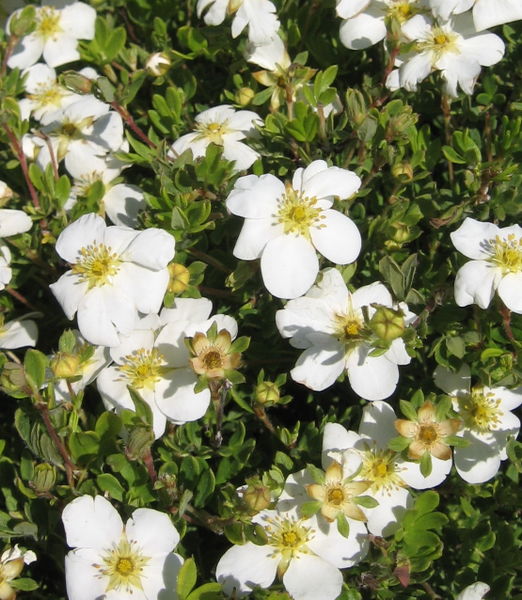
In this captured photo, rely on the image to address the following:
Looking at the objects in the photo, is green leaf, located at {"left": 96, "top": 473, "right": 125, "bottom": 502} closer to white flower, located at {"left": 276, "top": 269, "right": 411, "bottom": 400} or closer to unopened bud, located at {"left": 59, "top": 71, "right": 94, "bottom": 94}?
white flower, located at {"left": 276, "top": 269, "right": 411, "bottom": 400}

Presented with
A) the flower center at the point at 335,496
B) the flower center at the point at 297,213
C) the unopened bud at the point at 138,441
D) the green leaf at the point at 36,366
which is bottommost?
the flower center at the point at 335,496

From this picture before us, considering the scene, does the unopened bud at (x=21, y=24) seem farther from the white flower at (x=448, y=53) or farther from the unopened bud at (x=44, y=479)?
the unopened bud at (x=44, y=479)

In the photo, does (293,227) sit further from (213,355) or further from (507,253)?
(507,253)

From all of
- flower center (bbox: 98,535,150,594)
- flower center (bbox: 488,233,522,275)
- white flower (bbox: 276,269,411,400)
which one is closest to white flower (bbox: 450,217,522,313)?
flower center (bbox: 488,233,522,275)

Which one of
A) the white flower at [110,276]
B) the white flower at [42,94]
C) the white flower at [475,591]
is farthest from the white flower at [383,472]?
the white flower at [42,94]

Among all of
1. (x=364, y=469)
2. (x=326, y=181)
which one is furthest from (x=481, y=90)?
(x=364, y=469)

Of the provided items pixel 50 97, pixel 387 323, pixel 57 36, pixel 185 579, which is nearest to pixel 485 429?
pixel 387 323

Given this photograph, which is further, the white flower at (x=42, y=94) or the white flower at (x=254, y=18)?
the white flower at (x=42, y=94)
